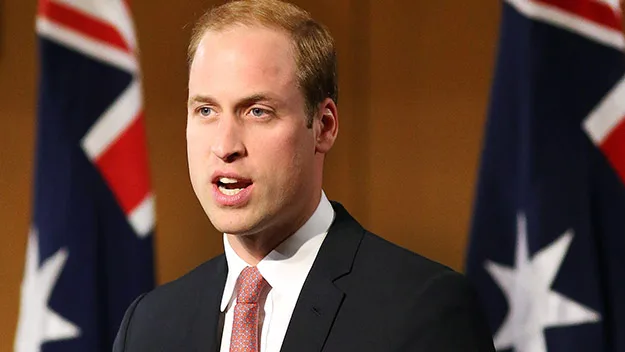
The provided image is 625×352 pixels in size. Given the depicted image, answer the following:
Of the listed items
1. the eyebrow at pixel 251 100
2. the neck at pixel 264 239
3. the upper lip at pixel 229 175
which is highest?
the eyebrow at pixel 251 100

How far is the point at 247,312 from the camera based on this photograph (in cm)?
123

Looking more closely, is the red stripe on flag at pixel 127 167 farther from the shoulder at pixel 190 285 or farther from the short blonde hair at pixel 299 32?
the short blonde hair at pixel 299 32

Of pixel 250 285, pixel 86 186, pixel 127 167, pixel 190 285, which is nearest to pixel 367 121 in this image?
pixel 127 167

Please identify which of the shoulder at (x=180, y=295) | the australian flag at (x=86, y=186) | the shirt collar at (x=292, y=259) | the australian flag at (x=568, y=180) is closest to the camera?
the shirt collar at (x=292, y=259)

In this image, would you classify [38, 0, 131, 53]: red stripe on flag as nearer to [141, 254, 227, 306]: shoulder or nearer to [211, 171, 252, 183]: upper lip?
[141, 254, 227, 306]: shoulder

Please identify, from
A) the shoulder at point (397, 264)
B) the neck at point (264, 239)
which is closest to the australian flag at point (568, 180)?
the shoulder at point (397, 264)

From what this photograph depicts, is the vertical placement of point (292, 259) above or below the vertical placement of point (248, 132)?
below

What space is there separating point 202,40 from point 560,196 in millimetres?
904

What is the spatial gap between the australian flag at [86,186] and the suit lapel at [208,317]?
740 mm

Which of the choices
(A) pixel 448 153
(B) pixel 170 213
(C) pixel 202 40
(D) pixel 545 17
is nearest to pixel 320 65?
(C) pixel 202 40

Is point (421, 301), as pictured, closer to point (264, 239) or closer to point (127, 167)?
→ point (264, 239)

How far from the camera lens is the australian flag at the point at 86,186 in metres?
2.01

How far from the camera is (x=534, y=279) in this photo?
5.90 feet

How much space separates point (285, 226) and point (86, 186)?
0.94 meters
